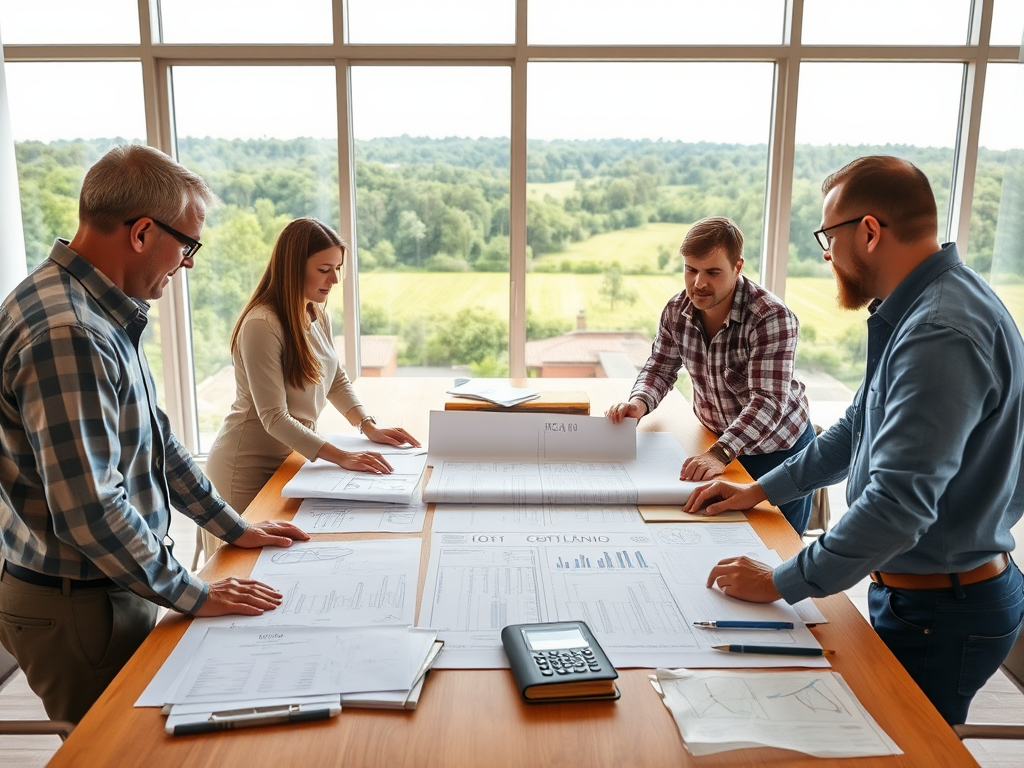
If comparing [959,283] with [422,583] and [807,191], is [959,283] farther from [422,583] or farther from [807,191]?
[807,191]

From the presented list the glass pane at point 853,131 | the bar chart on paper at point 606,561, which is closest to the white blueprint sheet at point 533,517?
the bar chart on paper at point 606,561

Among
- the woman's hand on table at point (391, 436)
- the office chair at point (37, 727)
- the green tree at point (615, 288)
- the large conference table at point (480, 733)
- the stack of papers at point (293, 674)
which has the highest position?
the green tree at point (615, 288)

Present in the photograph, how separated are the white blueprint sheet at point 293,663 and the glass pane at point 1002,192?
329 cm

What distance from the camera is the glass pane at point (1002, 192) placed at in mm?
3361

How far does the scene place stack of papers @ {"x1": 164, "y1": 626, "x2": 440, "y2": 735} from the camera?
1.03m

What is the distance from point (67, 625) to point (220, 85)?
334 centimetres

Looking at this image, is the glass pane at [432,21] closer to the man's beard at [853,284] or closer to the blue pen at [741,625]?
the man's beard at [853,284]

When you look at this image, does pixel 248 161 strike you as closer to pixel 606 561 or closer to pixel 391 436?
pixel 391 436

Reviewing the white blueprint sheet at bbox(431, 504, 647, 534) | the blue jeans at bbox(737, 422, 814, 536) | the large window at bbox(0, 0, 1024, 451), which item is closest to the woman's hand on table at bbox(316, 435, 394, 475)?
the white blueprint sheet at bbox(431, 504, 647, 534)

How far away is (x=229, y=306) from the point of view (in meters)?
4.28

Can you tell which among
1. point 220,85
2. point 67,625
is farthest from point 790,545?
point 220,85

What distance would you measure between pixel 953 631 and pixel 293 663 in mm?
1096

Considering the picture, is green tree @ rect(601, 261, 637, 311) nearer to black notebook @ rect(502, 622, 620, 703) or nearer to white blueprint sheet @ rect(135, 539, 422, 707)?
white blueprint sheet @ rect(135, 539, 422, 707)

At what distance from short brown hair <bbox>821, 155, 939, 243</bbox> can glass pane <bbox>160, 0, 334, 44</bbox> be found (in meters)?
3.21
